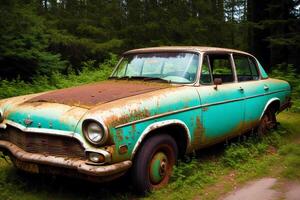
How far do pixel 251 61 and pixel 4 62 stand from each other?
738 centimetres

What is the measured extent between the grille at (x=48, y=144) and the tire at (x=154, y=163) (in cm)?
70

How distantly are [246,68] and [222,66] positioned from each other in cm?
44

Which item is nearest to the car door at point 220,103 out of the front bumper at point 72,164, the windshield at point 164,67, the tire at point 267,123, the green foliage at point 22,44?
the windshield at point 164,67

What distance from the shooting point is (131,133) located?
15.1ft

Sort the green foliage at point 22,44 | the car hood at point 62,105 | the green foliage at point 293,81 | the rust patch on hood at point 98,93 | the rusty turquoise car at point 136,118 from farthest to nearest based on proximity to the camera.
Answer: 1. the green foliage at point 293,81
2. the green foliage at point 22,44
3. the rust patch on hood at point 98,93
4. the car hood at point 62,105
5. the rusty turquoise car at point 136,118

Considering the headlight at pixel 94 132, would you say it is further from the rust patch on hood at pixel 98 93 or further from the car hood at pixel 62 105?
the rust patch on hood at pixel 98 93

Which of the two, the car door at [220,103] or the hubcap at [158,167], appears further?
the car door at [220,103]

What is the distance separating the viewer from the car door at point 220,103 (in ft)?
19.2

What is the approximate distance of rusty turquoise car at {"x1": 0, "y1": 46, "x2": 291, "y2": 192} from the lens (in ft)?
14.5

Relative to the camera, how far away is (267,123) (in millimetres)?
7801

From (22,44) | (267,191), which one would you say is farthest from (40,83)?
(267,191)

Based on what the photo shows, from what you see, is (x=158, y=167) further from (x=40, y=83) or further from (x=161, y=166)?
(x=40, y=83)

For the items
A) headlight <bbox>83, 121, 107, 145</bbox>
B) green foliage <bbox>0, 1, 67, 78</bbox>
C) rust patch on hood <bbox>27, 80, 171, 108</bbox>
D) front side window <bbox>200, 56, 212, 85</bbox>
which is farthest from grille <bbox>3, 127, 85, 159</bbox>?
green foliage <bbox>0, 1, 67, 78</bbox>

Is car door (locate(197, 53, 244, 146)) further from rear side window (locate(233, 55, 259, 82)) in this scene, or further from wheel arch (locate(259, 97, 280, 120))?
wheel arch (locate(259, 97, 280, 120))
